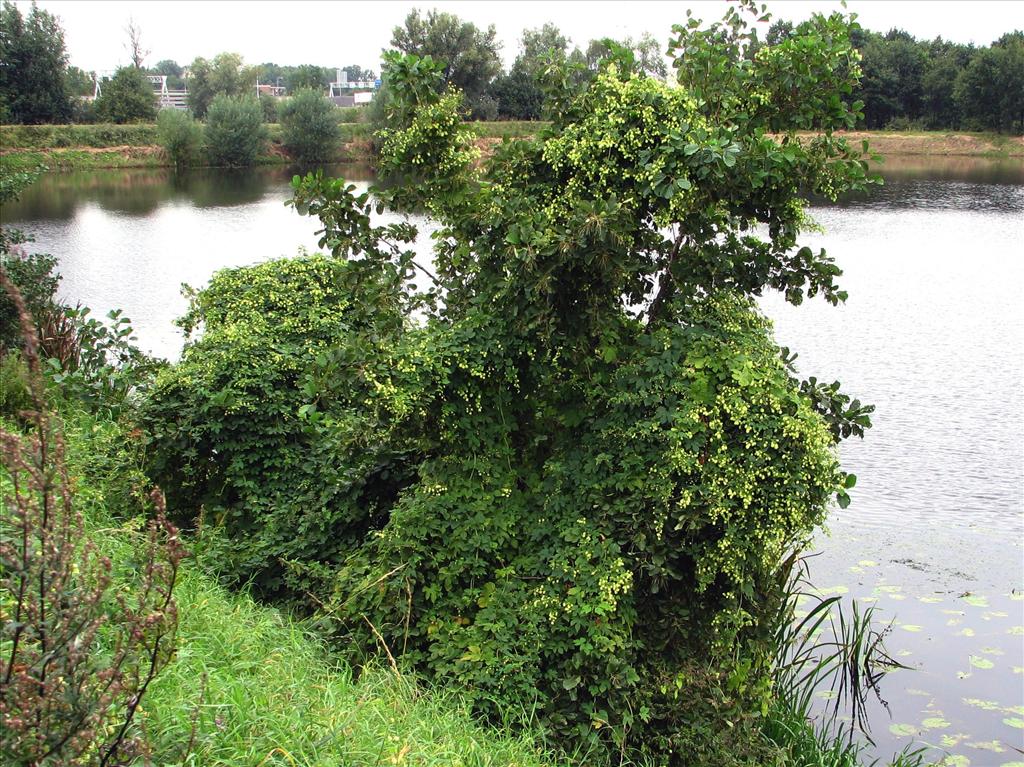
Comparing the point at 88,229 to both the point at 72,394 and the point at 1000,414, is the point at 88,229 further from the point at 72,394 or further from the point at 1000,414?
the point at 1000,414

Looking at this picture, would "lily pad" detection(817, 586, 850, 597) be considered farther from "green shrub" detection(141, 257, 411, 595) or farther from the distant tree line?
the distant tree line

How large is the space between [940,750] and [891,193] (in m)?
34.9

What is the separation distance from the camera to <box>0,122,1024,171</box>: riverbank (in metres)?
52.0

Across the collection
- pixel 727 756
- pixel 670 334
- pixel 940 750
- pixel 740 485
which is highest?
pixel 670 334

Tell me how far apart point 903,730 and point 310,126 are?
176 feet

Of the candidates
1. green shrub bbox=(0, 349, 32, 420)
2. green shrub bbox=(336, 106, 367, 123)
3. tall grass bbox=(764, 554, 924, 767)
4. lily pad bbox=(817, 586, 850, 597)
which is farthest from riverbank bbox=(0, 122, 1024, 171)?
tall grass bbox=(764, 554, 924, 767)

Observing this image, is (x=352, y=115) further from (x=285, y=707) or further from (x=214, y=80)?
(x=285, y=707)

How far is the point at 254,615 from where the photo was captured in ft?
19.6

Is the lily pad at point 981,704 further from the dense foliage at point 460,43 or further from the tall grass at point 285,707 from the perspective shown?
the dense foliage at point 460,43

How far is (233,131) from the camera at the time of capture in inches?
2119

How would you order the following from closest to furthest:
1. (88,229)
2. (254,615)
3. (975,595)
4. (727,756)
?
(727,756) < (254,615) < (975,595) < (88,229)

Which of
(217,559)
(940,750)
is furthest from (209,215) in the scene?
(940,750)

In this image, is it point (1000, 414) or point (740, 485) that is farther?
point (1000, 414)

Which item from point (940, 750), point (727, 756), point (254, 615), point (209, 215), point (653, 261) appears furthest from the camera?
point (209, 215)
